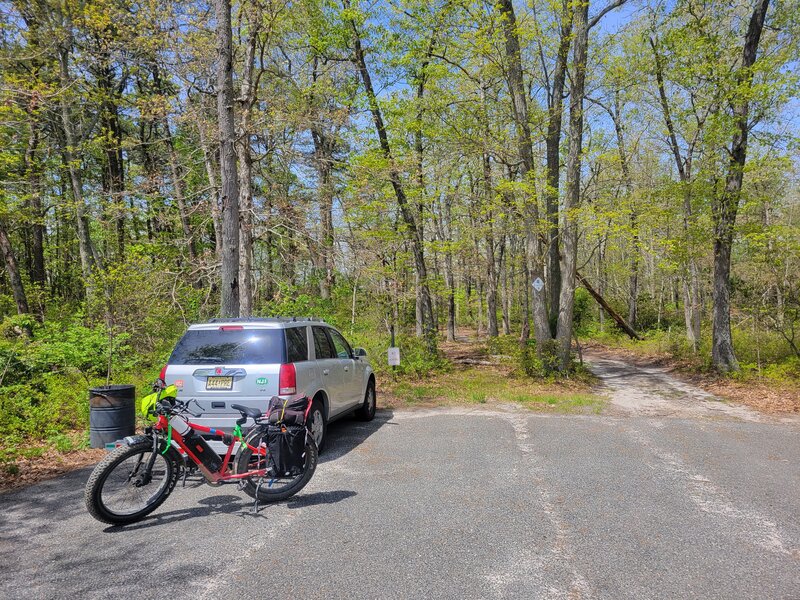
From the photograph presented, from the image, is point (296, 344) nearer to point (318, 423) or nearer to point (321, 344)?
point (321, 344)

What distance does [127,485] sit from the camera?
4.35 metres

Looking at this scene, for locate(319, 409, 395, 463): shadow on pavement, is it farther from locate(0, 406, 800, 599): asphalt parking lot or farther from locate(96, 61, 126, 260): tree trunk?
locate(96, 61, 126, 260): tree trunk

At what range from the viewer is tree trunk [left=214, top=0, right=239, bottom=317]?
33.6ft

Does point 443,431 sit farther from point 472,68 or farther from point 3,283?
point 3,283

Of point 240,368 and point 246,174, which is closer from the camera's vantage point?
point 240,368

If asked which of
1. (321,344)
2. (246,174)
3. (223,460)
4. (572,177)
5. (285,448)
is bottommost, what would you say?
(223,460)

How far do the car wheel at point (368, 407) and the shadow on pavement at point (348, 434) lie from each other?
100 mm

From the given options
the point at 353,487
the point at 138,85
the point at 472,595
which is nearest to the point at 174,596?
the point at 472,595

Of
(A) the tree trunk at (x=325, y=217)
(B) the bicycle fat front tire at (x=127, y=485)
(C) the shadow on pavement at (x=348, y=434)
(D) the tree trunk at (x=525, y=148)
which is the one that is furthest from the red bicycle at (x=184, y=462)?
(D) the tree trunk at (x=525, y=148)

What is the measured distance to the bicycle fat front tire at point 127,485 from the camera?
13.6 feet

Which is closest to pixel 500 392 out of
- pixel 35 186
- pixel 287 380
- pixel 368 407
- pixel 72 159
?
pixel 368 407

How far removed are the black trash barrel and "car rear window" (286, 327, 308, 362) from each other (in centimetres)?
266

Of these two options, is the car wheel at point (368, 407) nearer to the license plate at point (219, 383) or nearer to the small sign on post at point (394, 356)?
the license plate at point (219, 383)

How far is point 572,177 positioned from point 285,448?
1223cm
